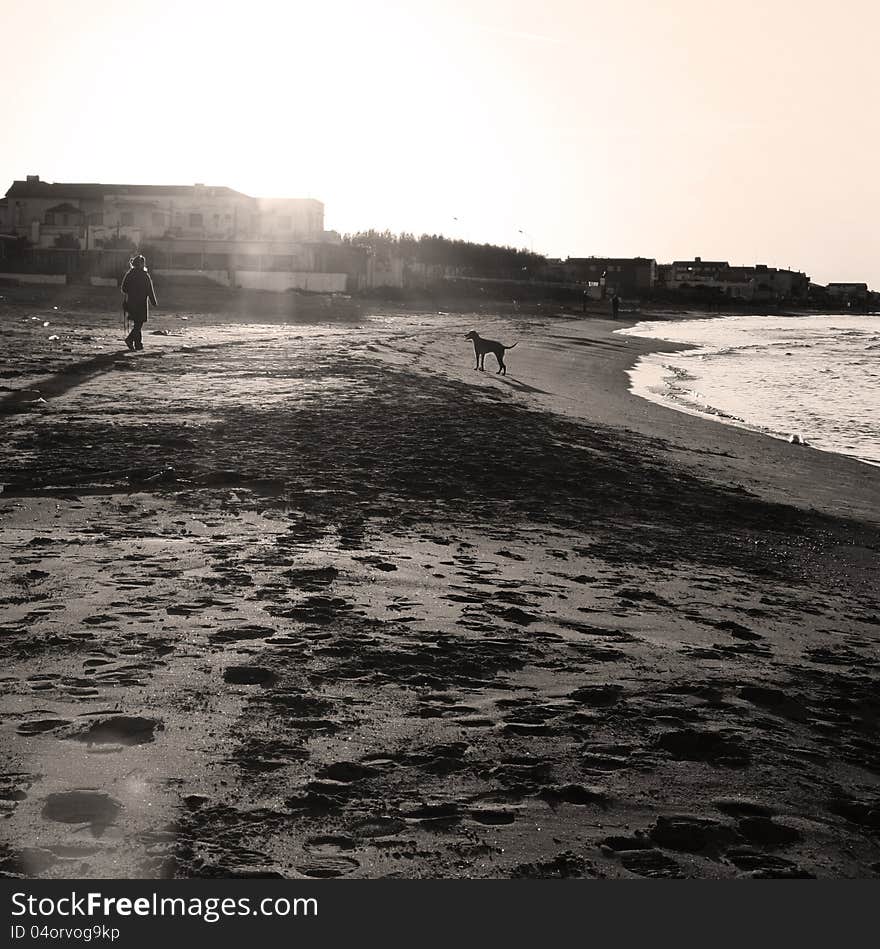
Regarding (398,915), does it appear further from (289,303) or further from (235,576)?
(289,303)

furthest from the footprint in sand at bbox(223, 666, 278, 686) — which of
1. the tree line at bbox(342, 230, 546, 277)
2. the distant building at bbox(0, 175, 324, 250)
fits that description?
the tree line at bbox(342, 230, 546, 277)

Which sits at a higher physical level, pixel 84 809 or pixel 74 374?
pixel 74 374

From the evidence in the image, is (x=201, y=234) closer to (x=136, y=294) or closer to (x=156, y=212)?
(x=156, y=212)

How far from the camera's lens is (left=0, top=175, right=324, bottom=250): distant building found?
79875 millimetres

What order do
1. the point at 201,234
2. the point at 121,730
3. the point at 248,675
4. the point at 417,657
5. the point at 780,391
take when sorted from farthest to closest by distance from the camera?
the point at 201,234 → the point at 780,391 → the point at 417,657 → the point at 248,675 → the point at 121,730

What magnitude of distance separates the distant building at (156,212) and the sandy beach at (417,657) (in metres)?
71.2

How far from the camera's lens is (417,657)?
5.14 m

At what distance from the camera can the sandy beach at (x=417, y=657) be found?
346 centimetres

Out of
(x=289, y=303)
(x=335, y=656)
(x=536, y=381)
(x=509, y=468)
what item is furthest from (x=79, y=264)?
(x=335, y=656)

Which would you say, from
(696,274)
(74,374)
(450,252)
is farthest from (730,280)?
(74,374)

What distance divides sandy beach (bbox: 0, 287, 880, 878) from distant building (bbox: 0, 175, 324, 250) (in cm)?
7122

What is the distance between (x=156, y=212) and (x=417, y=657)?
82.4m

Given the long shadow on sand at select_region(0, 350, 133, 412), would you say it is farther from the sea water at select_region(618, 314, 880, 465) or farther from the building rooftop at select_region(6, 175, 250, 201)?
the building rooftop at select_region(6, 175, 250, 201)

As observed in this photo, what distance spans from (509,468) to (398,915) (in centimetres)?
807
